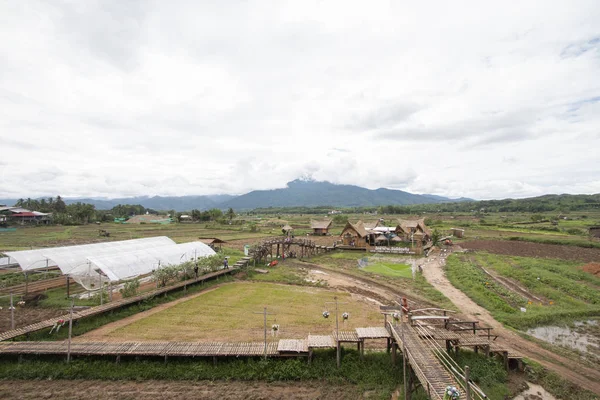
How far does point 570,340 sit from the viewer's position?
14219mm

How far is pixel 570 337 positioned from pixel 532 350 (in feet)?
11.8

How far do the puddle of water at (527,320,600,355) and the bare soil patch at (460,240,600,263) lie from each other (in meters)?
22.4

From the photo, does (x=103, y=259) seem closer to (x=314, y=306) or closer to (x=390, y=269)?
(x=314, y=306)

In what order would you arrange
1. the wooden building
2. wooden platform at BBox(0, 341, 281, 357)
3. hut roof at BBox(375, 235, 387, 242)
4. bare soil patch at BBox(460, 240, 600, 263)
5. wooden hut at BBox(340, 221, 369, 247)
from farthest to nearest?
the wooden building
hut roof at BBox(375, 235, 387, 242)
wooden hut at BBox(340, 221, 369, 247)
bare soil patch at BBox(460, 240, 600, 263)
wooden platform at BBox(0, 341, 281, 357)

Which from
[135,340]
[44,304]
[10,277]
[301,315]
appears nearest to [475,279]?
[301,315]

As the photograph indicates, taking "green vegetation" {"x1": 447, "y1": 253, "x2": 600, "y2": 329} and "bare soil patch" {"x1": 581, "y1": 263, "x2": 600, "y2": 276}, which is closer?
"green vegetation" {"x1": 447, "y1": 253, "x2": 600, "y2": 329}

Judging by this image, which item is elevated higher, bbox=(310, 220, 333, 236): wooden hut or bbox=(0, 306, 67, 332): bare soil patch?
bbox=(310, 220, 333, 236): wooden hut

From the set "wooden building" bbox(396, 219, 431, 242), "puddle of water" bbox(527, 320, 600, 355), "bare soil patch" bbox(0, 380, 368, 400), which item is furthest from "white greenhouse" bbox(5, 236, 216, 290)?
"wooden building" bbox(396, 219, 431, 242)

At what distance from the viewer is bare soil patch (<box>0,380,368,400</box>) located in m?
10.0

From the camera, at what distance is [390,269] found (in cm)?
2894

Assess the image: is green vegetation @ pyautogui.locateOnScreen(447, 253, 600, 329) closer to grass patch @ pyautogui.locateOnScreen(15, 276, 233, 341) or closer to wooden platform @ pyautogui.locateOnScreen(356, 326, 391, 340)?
wooden platform @ pyautogui.locateOnScreen(356, 326, 391, 340)

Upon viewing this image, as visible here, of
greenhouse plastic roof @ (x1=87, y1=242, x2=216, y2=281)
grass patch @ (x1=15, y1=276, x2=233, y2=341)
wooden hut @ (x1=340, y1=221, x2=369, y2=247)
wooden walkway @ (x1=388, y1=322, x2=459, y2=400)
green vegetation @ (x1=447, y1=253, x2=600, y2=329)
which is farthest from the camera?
wooden hut @ (x1=340, y1=221, x2=369, y2=247)

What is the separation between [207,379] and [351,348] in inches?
246

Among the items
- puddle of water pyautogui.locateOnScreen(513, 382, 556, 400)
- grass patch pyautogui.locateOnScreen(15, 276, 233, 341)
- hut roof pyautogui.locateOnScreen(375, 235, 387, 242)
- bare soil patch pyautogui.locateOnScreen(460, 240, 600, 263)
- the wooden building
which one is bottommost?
puddle of water pyautogui.locateOnScreen(513, 382, 556, 400)
